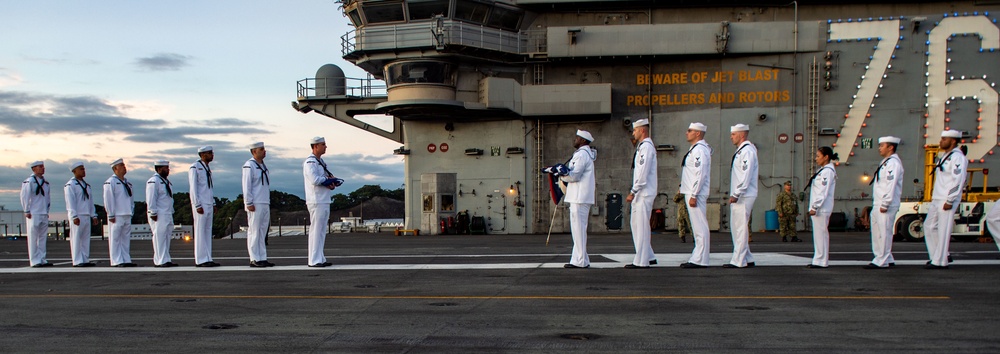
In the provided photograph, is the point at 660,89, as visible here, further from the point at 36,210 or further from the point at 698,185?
the point at 36,210

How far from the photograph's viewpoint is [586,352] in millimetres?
5176

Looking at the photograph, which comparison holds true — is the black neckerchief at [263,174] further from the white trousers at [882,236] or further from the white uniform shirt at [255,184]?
the white trousers at [882,236]

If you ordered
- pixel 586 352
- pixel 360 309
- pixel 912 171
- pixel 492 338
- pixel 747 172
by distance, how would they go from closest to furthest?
1. pixel 586 352
2. pixel 492 338
3. pixel 360 309
4. pixel 747 172
5. pixel 912 171

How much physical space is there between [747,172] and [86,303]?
28.0ft

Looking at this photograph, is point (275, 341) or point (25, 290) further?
point (25, 290)

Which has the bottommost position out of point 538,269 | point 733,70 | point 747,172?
point 538,269

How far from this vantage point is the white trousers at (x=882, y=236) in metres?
10.6

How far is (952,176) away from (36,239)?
1513 cm

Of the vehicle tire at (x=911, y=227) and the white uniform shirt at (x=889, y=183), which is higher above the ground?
the white uniform shirt at (x=889, y=183)

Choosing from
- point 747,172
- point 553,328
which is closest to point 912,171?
point 747,172

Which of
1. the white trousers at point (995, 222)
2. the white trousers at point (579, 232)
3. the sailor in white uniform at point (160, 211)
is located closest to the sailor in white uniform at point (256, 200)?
the sailor in white uniform at point (160, 211)

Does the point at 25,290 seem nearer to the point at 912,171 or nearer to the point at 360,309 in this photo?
the point at 360,309

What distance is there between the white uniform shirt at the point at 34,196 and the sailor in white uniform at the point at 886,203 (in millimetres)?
14192

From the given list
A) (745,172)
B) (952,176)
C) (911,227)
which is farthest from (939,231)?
(911,227)
